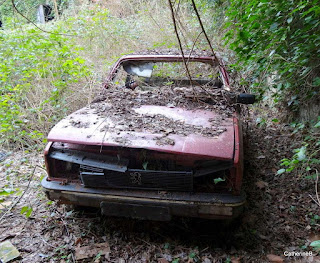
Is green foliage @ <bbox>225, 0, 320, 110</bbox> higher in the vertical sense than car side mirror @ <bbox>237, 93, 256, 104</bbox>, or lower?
higher

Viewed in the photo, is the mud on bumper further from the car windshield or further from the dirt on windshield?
the car windshield

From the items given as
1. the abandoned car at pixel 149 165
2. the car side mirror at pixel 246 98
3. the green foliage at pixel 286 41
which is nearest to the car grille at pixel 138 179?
the abandoned car at pixel 149 165

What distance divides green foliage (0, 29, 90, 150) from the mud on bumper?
2.25 m

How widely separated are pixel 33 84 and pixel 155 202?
430cm

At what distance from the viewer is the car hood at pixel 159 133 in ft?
6.49

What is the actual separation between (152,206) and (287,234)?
4.38 ft

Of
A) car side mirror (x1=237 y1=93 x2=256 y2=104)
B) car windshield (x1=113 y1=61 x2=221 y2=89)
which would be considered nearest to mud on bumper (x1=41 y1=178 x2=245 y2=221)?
car side mirror (x1=237 y1=93 x2=256 y2=104)

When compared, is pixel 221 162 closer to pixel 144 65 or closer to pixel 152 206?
pixel 152 206

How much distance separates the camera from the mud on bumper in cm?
198

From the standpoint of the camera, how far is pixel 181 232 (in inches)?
95.0

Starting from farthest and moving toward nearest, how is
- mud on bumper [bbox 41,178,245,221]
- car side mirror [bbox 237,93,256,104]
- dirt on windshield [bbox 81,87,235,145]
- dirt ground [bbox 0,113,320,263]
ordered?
car side mirror [bbox 237,93,256,104]
dirt on windshield [bbox 81,87,235,145]
dirt ground [bbox 0,113,320,263]
mud on bumper [bbox 41,178,245,221]

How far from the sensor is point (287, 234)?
232cm

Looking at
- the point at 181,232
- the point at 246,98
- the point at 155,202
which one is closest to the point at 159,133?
the point at 155,202

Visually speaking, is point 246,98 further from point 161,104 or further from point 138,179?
point 138,179
